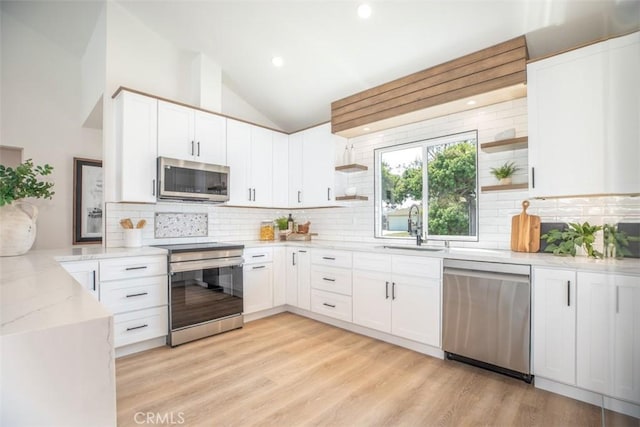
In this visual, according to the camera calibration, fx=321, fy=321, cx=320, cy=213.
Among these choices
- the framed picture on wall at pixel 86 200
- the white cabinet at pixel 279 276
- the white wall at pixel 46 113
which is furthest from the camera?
the framed picture on wall at pixel 86 200

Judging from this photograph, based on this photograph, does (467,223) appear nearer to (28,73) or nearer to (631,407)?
(631,407)

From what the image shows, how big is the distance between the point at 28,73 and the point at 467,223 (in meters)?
5.41

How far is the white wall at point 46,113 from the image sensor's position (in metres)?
3.82

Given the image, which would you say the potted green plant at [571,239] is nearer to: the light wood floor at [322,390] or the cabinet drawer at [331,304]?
the light wood floor at [322,390]

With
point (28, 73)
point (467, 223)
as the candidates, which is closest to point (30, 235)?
point (28, 73)

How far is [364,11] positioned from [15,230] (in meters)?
3.33

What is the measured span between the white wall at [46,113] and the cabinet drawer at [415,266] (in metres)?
4.22

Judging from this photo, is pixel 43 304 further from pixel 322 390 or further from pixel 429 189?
pixel 429 189

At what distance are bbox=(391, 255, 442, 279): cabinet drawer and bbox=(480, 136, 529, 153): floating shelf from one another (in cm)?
109

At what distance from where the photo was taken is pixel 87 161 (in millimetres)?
4375

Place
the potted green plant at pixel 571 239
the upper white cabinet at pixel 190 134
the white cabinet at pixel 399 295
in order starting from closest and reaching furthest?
the potted green plant at pixel 571 239 → the white cabinet at pixel 399 295 → the upper white cabinet at pixel 190 134

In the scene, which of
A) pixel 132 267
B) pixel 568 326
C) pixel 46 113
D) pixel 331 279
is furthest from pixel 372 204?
pixel 46 113

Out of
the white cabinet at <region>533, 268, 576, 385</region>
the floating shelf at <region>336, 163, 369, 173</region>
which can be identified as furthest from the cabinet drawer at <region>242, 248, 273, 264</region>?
the white cabinet at <region>533, 268, 576, 385</region>

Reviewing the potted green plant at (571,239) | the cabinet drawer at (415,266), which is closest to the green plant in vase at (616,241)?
the potted green plant at (571,239)
